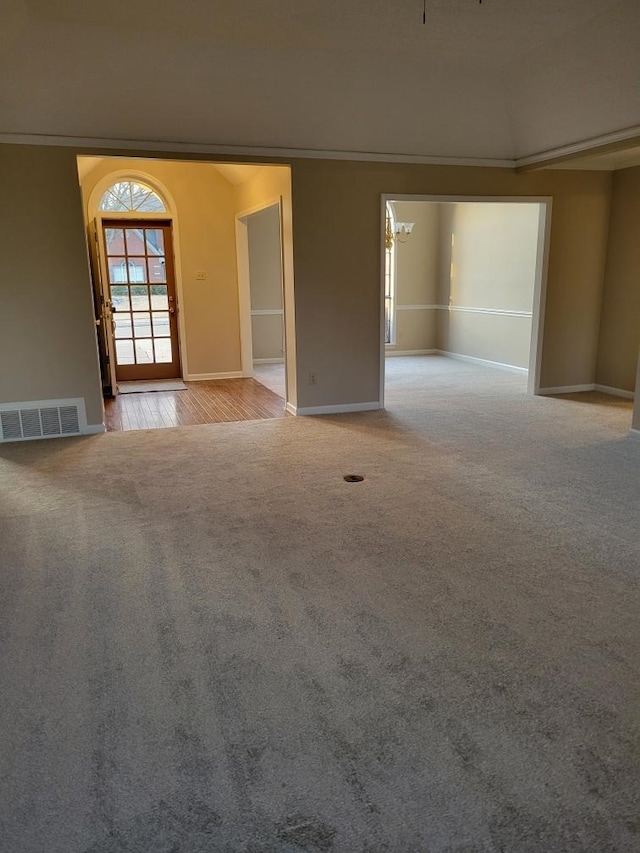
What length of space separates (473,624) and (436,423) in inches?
138

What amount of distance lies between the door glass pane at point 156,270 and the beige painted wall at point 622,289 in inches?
219

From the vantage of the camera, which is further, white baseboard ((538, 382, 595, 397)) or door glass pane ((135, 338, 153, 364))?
door glass pane ((135, 338, 153, 364))

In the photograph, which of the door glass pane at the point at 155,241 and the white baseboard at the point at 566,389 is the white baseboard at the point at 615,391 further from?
the door glass pane at the point at 155,241

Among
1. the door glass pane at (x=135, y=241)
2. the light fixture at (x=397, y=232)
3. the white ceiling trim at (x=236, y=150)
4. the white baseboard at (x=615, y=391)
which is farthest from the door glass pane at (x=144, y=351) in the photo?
the white baseboard at (x=615, y=391)

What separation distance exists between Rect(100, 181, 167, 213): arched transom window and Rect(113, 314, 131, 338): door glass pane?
1.33 m

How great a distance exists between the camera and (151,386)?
7984 millimetres

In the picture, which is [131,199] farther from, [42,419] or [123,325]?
[42,419]

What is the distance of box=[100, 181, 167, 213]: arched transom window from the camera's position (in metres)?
7.80

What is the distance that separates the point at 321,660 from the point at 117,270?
6980 millimetres

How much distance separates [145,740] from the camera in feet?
6.26

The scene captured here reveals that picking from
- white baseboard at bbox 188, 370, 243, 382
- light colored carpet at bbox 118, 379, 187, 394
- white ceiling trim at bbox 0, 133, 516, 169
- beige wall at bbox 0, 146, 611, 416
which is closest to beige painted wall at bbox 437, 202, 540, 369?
beige wall at bbox 0, 146, 611, 416

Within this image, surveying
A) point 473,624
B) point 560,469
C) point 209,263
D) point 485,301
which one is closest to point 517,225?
point 485,301

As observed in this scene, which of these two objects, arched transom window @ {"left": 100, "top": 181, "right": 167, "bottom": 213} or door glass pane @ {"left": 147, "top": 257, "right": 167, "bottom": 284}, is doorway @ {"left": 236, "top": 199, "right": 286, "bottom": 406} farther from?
arched transom window @ {"left": 100, "top": 181, "right": 167, "bottom": 213}

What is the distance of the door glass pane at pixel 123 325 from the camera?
8.14 m
